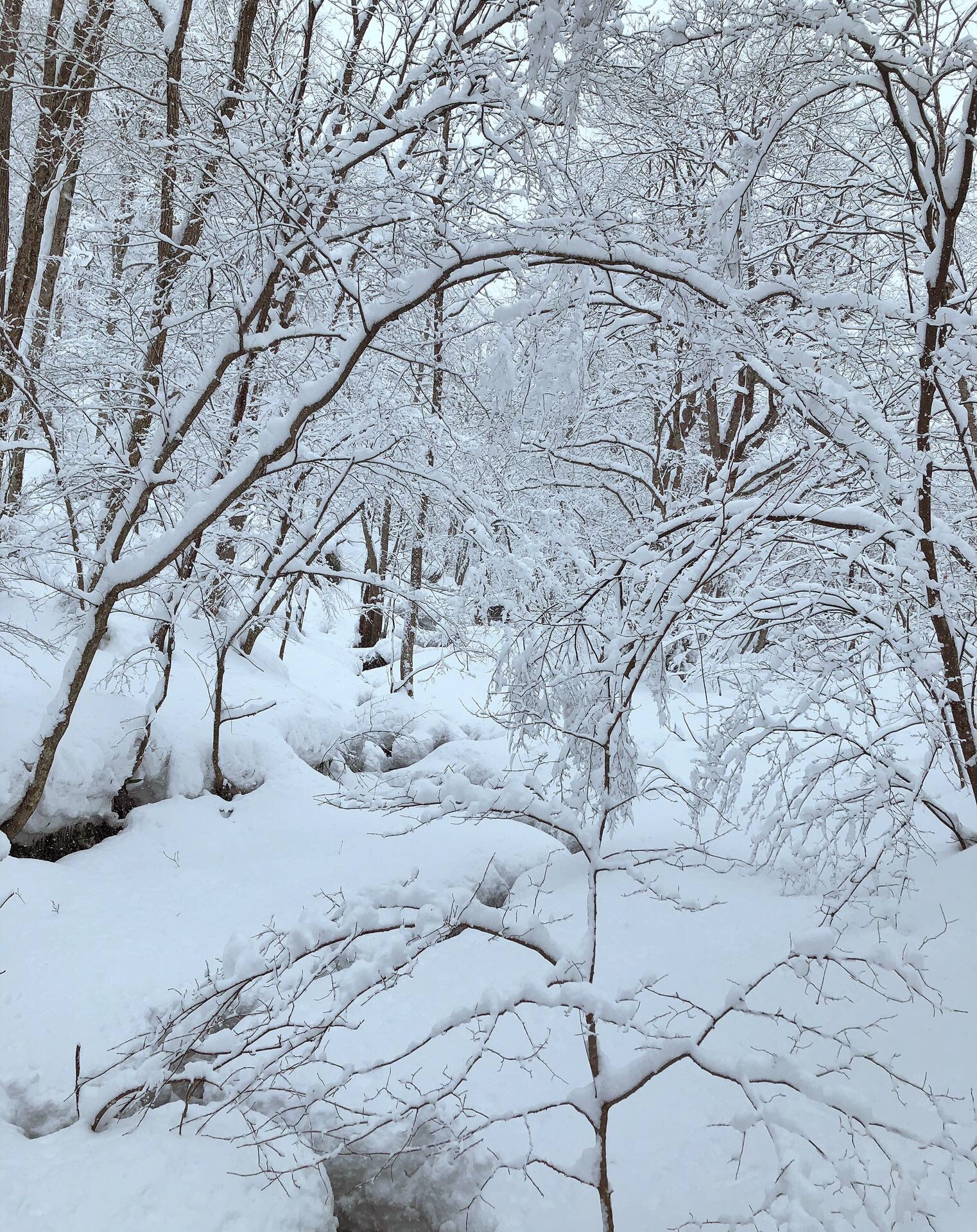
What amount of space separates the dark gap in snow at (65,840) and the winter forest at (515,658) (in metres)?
0.03

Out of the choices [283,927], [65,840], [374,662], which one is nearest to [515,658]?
[283,927]

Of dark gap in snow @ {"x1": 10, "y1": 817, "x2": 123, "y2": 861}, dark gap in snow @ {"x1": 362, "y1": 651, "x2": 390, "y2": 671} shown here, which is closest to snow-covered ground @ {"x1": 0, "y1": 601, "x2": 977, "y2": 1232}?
dark gap in snow @ {"x1": 10, "y1": 817, "x2": 123, "y2": 861}

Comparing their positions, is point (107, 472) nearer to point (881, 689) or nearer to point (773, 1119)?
point (773, 1119)

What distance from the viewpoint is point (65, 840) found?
5.66 meters

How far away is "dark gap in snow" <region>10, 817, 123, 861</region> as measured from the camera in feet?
17.9

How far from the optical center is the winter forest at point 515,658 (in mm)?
2887

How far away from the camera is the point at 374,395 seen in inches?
284

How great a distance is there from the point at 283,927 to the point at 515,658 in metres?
2.39

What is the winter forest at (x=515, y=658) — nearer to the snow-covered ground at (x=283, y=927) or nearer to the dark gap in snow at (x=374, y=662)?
the snow-covered ground at (x=283, y=927)

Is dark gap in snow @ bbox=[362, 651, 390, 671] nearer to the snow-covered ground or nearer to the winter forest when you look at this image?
the snow-covered ground

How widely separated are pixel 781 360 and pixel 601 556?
6629 millimetres

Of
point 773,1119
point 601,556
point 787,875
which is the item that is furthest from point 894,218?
point 601,556

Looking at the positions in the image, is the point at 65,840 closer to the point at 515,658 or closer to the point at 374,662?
the point at 515,658

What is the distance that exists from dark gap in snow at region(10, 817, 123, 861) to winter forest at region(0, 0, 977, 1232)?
0.03 m
